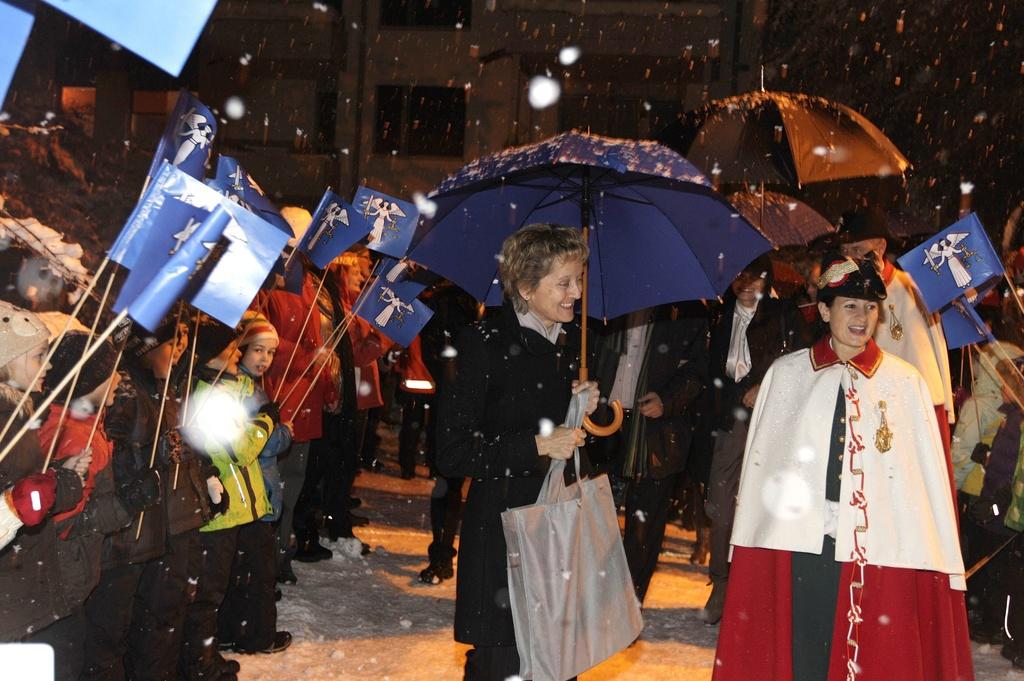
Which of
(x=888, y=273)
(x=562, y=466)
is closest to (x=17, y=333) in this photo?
(x=562, y=466)

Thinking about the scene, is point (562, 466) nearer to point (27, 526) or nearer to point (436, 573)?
point (27, 526)

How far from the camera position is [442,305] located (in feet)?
33.7

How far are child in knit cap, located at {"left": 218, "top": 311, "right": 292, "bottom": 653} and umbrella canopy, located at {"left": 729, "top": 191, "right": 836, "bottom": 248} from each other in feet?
9.88

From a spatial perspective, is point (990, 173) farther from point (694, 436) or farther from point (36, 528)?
point (36, 528)

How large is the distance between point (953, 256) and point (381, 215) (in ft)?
10.6

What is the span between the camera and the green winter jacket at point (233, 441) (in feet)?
17.9

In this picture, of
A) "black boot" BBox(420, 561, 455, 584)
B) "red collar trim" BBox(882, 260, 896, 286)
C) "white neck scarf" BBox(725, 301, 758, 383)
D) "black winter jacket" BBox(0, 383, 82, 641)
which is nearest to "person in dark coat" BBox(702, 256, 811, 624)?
"white neck scarf" BBox(725, 301, 758, 383)

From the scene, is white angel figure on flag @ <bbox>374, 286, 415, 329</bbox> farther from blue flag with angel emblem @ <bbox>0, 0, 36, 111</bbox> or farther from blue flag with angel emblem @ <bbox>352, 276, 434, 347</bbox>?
blue flag with angel emblem @ <bbox>0, 0, 36, 111</bbox>

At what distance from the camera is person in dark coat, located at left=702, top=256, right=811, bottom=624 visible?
6.89 meters

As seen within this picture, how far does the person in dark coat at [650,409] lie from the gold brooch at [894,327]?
111 centimetres

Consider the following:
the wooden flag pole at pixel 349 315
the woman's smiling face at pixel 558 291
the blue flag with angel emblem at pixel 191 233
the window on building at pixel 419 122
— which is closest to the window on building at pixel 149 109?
the window on building at pixel 419 122

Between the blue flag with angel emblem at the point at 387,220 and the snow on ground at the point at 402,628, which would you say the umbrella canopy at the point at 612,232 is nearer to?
the blue flag with angel emblem at the point at 387,220

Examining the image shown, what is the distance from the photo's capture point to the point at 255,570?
6.06 meters

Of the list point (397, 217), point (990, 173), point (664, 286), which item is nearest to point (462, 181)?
point (664, 286)
